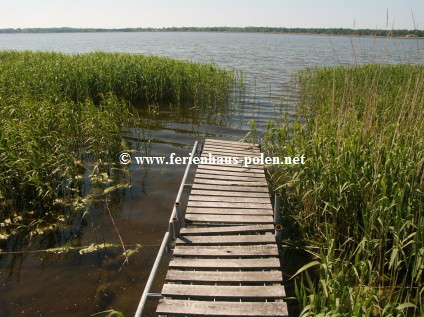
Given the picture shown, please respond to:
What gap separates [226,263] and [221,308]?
740 millimetres

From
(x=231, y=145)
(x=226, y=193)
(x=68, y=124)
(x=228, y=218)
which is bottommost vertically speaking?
(x=228, y=218)

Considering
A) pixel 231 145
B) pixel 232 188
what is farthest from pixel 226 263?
pixel 231 145

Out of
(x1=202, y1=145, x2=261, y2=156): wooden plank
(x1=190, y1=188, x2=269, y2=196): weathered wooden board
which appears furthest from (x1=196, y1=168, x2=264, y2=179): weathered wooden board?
(x1=202, y1=145, x2=261, y2=156): wooden plank

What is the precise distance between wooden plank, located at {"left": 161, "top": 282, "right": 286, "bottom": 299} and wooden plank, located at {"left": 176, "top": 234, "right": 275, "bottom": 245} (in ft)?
2.78

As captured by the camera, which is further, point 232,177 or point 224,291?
point 232,177

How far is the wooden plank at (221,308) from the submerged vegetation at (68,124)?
3.47m

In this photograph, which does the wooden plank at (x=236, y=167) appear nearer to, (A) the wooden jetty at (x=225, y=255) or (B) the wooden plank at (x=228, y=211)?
(A) the wooden jetty at (x=225, y=255)

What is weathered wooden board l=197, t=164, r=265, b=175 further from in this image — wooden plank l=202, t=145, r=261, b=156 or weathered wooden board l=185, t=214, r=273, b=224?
weathered wooden board l=185, t=214, r=273, b=224

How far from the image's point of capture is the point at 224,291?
366cm

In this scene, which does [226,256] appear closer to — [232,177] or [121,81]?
[232,177]

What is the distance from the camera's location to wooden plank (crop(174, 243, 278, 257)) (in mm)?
4270

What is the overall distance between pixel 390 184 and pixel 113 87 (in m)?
10.9

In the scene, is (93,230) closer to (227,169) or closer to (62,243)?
(62,243)

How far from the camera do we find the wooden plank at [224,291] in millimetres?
3594
